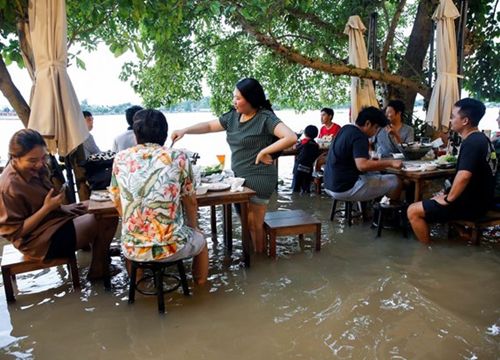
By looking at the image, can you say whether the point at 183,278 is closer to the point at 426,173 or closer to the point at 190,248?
the point at 190,248

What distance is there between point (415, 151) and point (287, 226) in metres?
2.13

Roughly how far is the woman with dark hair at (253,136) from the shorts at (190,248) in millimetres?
864

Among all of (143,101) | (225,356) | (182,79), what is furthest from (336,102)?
(225,356)

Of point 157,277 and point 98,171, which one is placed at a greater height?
point 98,171

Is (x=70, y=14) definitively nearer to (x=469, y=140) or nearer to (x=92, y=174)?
(x=92, y=174)

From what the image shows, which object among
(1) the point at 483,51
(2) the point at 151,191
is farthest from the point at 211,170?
(1) the point at 483,51

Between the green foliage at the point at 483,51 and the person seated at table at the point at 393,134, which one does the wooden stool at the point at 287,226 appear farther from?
the green foliage at the point at 483,51

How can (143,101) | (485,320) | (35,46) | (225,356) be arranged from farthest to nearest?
1. (143,101)
2. (35,46)
3. (485,320)
4. (225,356)

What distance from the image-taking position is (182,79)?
7484mm

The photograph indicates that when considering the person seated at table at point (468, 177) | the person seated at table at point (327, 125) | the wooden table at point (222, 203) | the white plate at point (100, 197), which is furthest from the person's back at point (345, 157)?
the person seated at table at point (327, 125)

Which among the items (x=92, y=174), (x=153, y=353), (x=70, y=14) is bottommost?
(x=153, y=353)

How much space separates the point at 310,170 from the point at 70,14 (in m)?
3.91

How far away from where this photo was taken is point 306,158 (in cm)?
605

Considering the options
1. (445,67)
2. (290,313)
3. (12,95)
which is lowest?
(290,313)
